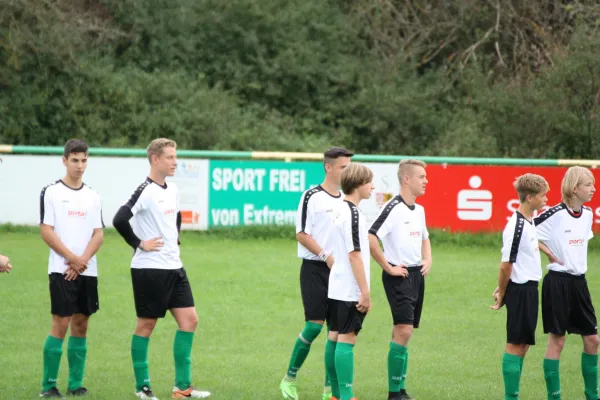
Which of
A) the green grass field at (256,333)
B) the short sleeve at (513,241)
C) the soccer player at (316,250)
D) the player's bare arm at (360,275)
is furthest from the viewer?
the green grass field at (256,333)

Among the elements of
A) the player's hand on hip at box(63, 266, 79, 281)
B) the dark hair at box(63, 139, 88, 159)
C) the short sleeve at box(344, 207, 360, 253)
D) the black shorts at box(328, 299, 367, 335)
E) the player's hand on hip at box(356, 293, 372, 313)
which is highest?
the dark hair at box(63, 139, 88, 159)

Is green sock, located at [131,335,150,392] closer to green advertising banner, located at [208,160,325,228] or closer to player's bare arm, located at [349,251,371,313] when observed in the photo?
player's bare arm, located at [349,251,371,313]

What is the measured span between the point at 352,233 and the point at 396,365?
1378 mm

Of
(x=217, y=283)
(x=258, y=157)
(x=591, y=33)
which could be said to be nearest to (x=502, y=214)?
(x=258, y=157)

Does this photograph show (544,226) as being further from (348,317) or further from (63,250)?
(63,250)

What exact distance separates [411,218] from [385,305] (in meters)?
4.91

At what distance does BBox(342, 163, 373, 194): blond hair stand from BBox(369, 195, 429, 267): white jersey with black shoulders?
610mm

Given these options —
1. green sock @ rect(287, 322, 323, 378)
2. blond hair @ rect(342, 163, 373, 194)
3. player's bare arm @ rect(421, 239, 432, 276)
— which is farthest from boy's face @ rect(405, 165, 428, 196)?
green sock @ rect(287, 322, 323, 378)

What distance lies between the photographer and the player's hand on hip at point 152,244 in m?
8.23

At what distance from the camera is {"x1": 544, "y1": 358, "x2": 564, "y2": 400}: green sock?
8211 millimetres

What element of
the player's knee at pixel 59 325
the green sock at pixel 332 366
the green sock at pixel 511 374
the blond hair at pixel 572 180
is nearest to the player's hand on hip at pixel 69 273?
the player's knee at pixel 59 325

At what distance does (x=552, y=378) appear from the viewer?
8219 mm

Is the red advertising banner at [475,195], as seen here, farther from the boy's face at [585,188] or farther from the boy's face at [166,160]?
the boy's face at [166,160]

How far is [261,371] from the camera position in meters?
9.66
